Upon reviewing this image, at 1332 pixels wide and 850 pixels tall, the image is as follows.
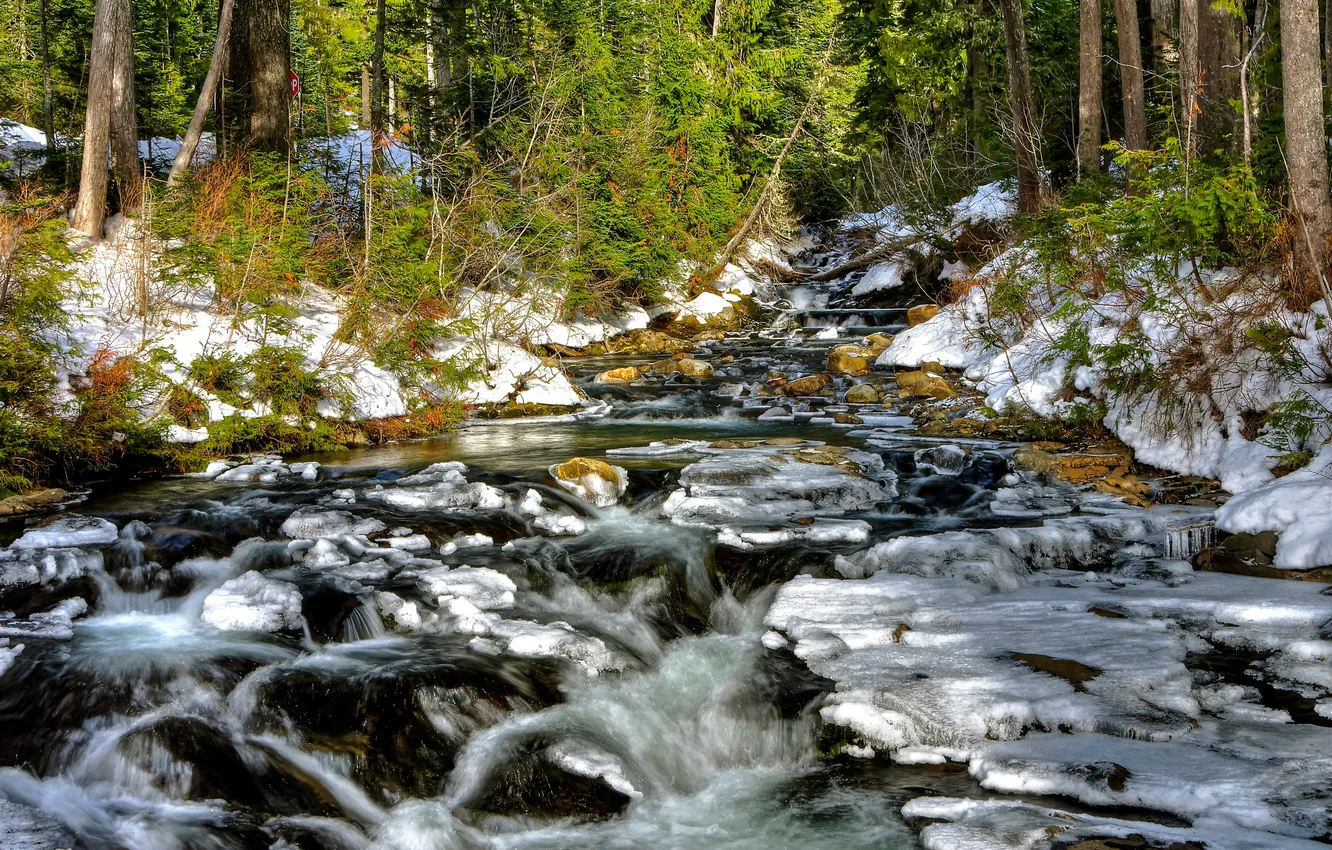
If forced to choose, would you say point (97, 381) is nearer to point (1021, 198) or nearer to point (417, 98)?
point (1021, 198)

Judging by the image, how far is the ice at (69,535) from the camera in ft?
23.3

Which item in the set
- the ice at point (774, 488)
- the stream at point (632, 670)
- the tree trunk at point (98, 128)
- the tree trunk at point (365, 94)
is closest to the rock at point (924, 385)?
the ice at point (774, 488)

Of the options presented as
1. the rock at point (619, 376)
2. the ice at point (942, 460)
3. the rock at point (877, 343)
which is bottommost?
the ice at point (942, 460)

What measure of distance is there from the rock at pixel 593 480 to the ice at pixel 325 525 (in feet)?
6.22

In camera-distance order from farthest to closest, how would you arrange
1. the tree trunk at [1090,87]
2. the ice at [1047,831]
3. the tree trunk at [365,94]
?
the tree trunk at [365,94], the tree trunk at [1090,87], the ice at [1047,831]

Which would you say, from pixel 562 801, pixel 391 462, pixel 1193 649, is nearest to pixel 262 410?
pixel 391 462

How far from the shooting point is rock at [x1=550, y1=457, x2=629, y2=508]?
29.9ft

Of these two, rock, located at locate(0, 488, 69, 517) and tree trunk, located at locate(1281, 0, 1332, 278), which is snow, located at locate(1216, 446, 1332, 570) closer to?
tree trunk, located at locate(1281, 0, 1332, 278)

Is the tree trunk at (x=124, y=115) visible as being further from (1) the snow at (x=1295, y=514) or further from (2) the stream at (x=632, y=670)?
(1) the snow at (x=1295, y=514)

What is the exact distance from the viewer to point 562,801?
506 cm

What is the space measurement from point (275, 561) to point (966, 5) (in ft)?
79.7

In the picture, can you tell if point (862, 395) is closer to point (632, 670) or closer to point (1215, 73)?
point (1215, 73)

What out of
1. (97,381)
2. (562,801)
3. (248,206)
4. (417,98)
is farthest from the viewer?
(417,98)

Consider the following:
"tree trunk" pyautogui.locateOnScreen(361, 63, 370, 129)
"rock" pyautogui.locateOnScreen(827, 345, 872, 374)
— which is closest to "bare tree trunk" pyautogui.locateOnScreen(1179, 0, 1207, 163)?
"rock" pyautogui.locateOnScreen(827, 345, 872, 374)
